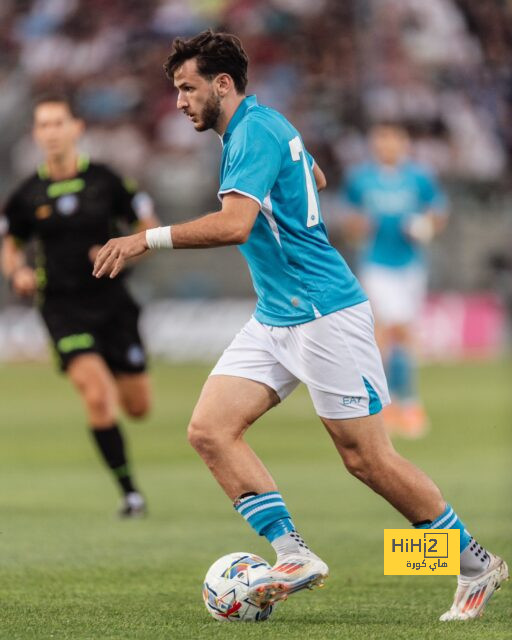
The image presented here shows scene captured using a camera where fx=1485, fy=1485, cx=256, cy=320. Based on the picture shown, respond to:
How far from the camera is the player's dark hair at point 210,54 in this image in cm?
560

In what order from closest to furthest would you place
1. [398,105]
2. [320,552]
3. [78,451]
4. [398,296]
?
1. [320,552]
2. [78,451]
3. [398,296]
4. [398,105]

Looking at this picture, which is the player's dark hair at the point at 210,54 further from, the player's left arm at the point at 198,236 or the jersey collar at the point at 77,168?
the jersey collar at the point at 77,168

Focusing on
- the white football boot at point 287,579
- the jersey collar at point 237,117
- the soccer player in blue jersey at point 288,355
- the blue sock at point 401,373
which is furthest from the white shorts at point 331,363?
the blue sock at point 401,373

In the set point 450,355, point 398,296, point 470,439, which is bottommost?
point 450,355

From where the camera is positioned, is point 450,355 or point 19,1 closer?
point 450,355

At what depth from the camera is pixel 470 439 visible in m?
13.9

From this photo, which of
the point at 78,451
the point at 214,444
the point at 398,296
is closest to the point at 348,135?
the point at 398,296

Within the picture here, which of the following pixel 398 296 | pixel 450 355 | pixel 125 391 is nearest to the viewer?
pixel 125 391

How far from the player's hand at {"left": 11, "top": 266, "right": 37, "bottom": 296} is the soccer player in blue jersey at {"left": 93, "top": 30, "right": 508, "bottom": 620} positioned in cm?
347

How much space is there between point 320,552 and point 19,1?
2324 cm

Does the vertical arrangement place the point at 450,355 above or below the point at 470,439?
below

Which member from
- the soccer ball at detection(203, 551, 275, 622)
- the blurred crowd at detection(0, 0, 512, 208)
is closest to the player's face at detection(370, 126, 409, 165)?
the soccer ball at detection(203, 551, 275, 622)

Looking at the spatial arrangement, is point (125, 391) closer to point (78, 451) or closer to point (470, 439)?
point (78, 451)

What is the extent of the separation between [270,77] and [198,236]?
22965 millimetres
